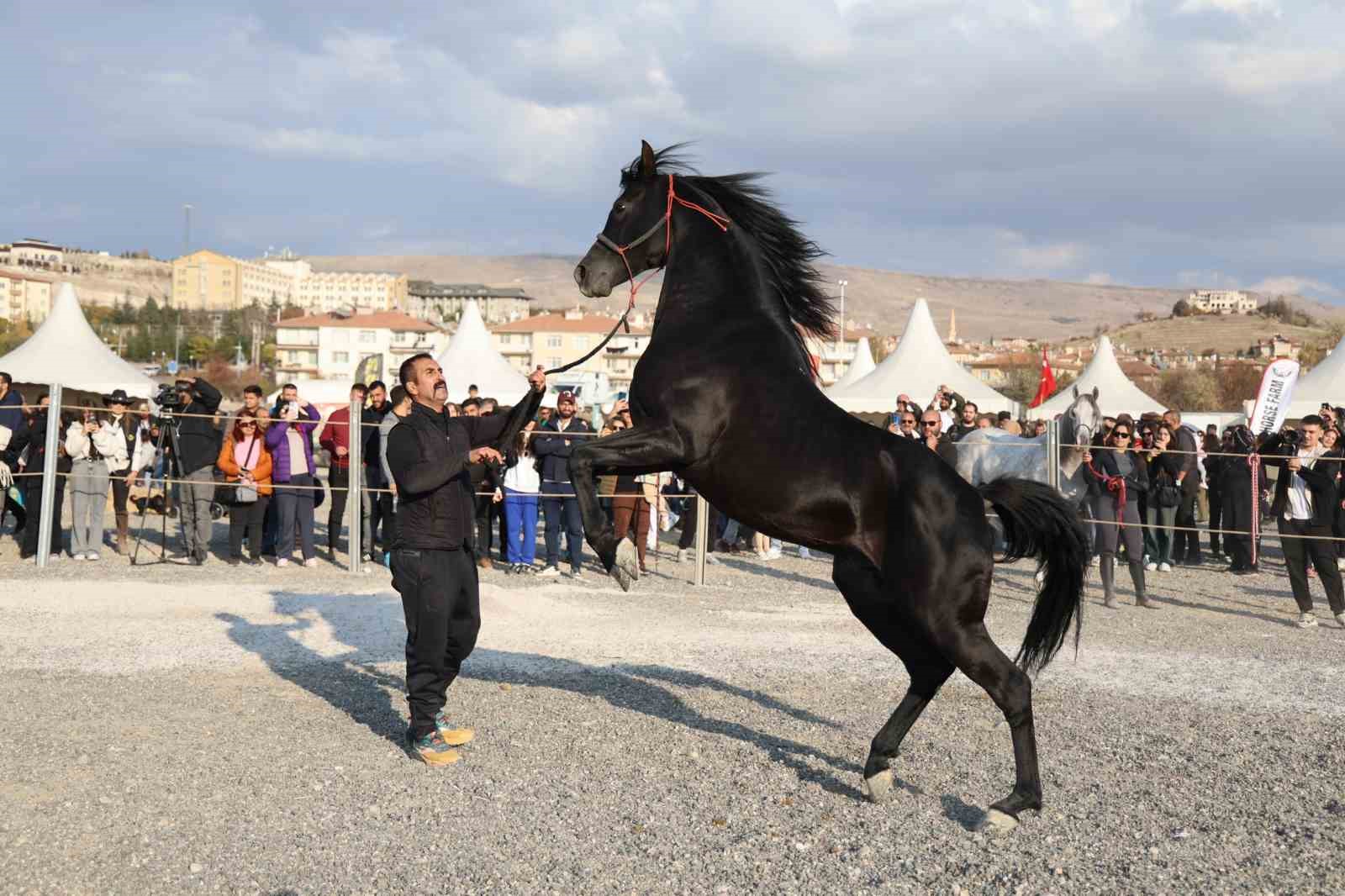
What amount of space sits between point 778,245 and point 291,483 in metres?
9.20

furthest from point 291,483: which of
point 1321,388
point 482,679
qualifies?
point 1321,388

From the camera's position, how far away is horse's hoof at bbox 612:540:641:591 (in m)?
5.27

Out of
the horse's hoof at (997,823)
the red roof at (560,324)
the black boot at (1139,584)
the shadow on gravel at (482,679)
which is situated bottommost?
the shadow on gravel at (482,679)

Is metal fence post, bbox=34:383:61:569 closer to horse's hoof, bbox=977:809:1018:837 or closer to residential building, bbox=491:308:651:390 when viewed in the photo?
horse's hoof, bbox=977:809:1018:837

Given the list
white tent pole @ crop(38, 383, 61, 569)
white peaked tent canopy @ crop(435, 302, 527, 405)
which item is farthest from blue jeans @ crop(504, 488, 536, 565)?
white peaked tent canopy @ crop(435, 302, 527, 405)

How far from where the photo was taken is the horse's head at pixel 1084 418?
14555 millimetres

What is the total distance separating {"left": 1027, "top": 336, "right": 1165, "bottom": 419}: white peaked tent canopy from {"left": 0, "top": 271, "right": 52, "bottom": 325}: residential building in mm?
156110

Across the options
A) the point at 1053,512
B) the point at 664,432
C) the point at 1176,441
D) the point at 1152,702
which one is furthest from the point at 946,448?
the point at 664,432

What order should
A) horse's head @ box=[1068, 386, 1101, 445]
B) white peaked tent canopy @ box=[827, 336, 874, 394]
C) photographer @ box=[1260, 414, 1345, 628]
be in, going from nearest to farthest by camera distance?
photographer @ box=[1260, 414, 1345, 628]
horse's head @ box=[1068, 386, 1101, 445]
white peaked tent canopy @ box=[827, 336, 874, 394]

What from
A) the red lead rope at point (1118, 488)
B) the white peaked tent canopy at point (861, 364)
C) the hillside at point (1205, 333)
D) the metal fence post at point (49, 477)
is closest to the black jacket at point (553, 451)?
the metal fence post at point (49, 477)

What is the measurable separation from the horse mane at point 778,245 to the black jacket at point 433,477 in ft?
4.37

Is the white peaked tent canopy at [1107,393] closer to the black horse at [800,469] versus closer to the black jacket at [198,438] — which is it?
the black jacket at [198,438]

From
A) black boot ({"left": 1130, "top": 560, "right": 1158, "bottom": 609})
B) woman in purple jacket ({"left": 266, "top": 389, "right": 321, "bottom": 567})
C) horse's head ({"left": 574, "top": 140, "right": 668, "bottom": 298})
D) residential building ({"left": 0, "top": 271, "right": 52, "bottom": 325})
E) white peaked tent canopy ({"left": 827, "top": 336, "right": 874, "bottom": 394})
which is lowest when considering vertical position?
black boot ({"left": 1130, "top": 560, "right": 1158, "bottom": 609})

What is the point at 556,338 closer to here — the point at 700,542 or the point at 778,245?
the point at 700,542
